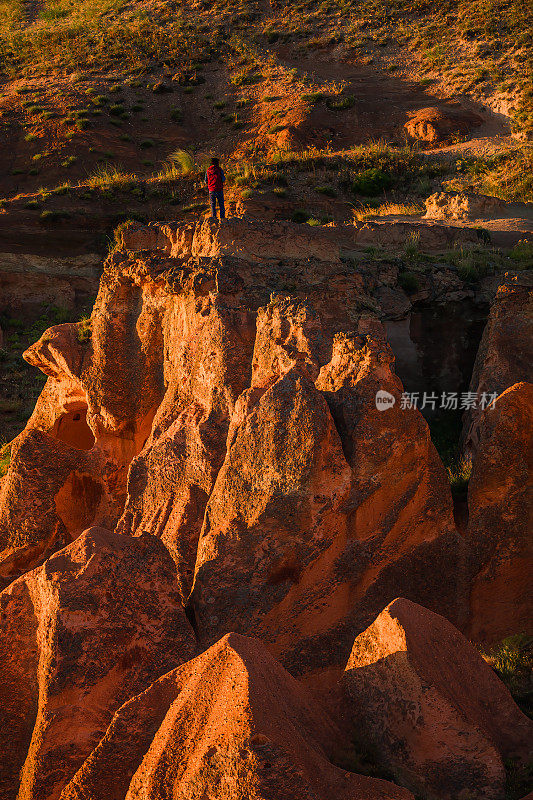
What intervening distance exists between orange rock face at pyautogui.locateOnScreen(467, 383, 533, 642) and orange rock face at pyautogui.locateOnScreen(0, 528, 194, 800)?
342 centimetres

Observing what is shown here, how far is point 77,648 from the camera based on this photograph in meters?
5.67

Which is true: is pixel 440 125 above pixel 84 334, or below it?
above

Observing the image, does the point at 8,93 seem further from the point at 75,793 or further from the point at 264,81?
the point at 75,793

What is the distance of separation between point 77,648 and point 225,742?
1.84 meters

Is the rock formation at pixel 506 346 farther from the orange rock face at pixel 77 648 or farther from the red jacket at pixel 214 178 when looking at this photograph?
the red jacket at pixel 214 178

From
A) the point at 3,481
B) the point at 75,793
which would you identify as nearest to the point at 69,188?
the point at 3,481

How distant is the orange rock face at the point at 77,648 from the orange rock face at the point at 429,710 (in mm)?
1549

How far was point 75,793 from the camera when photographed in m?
4.82

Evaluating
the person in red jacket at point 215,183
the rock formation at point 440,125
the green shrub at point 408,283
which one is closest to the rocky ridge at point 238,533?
the green shrub at point 408,283

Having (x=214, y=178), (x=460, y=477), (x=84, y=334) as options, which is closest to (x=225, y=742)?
(x=460, y=477)

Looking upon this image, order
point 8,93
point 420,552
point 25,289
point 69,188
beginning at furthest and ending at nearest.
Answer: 1. point 8,93
2. point 69,188
3. point 25,289
4. point 420,552

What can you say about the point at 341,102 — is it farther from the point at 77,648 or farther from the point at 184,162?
the point at 77,648

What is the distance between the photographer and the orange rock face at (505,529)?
8.09 m

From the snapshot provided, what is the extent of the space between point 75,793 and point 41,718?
82cm
